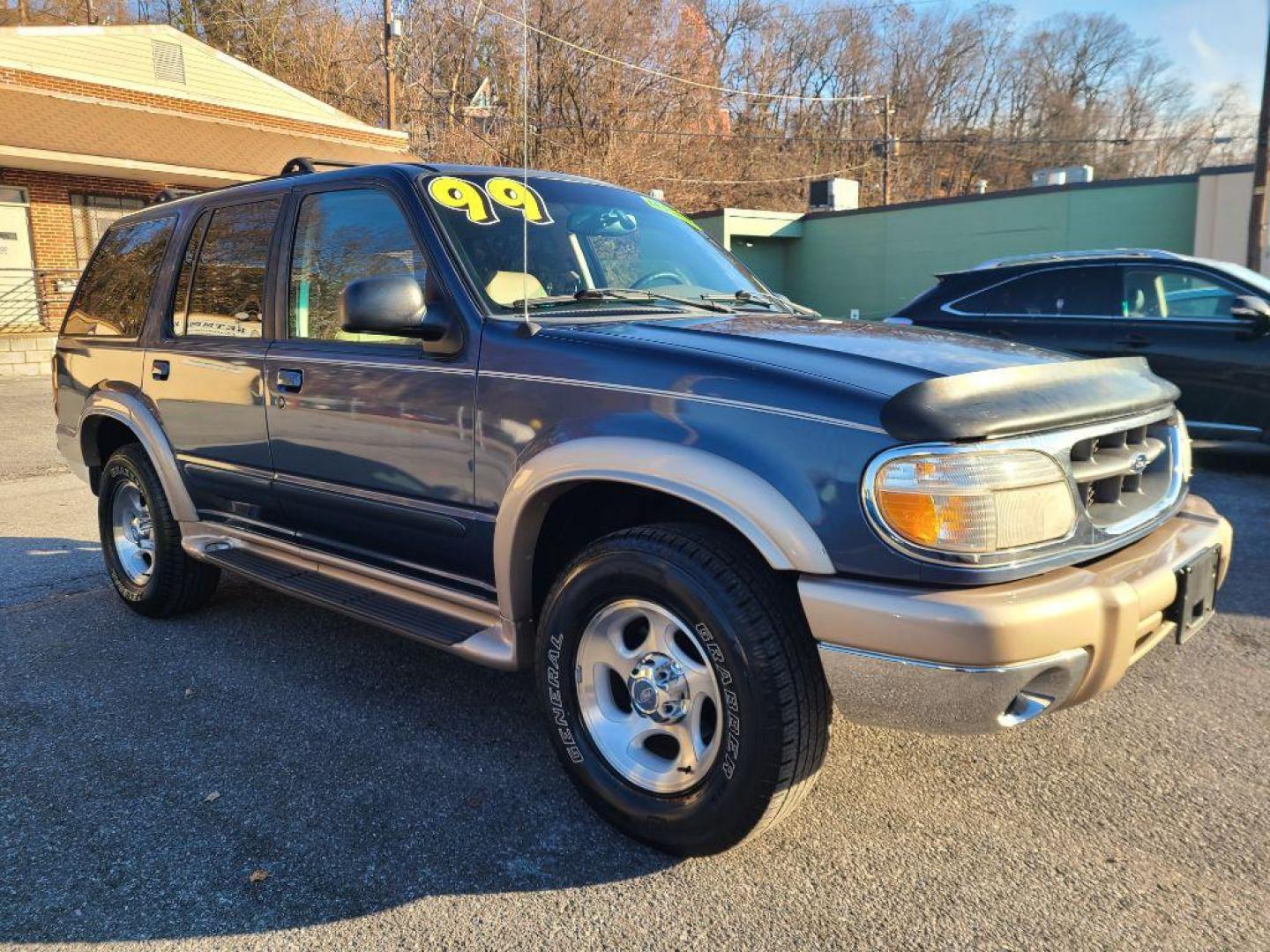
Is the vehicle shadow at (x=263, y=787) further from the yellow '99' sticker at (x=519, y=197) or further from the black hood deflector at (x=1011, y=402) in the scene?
the yellow '99' sticker at (x=519, y=197)

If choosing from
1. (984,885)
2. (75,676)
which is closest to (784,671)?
(984,885)

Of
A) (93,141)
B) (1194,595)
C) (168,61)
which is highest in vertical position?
(168,61)

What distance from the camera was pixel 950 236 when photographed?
78.4 ft

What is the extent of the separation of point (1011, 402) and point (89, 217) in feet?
72.8

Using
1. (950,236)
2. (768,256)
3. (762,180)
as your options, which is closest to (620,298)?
(950,236)

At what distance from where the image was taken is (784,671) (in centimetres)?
230

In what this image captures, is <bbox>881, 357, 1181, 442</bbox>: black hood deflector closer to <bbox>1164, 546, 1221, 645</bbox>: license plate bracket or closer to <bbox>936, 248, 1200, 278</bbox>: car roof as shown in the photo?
<bbox>1164, 546, 1221, 645</bbox>: license plate bracket

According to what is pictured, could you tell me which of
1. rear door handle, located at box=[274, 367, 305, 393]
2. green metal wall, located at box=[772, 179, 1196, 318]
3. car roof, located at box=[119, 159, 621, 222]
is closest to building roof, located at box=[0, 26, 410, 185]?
green metal wall, located at box=[772, 179, 1196, 318]

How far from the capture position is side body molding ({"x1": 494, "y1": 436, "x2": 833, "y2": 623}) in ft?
7.44

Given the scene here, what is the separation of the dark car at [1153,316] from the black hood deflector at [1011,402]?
17.7 feet

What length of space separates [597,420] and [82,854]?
6.06 feet

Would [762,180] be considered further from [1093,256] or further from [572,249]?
[572,249]

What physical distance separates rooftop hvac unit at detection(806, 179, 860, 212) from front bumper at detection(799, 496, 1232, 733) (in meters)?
27.8

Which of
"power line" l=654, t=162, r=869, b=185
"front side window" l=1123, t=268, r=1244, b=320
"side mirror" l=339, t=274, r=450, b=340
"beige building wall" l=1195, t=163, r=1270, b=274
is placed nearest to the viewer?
"side mirror" l=339, t=274, r=450, b=340
